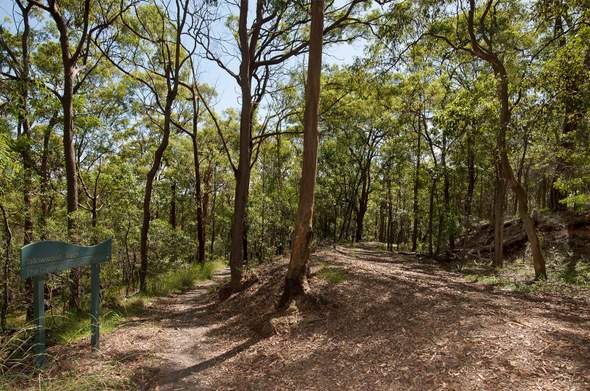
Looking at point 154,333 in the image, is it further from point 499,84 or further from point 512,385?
point 499,84

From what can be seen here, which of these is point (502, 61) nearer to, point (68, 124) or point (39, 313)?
point (68, 124)

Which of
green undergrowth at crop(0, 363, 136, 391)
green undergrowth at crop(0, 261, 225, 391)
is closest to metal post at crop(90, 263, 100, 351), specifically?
green undergrowth at crop(0, 261, 225, 391)

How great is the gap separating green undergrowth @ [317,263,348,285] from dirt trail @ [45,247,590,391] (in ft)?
0.64

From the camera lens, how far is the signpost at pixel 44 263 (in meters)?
4.23

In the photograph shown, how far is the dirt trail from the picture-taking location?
3.62m

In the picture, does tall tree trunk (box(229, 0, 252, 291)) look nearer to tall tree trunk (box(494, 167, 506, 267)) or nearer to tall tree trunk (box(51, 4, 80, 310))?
tall tree trunk (box(51, 4, 80, 310))

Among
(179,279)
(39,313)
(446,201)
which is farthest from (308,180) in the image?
(446,201)

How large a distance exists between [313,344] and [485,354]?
2.23m

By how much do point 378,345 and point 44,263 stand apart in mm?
4356

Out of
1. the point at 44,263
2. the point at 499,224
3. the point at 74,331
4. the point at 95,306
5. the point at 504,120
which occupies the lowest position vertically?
the point at 74,331

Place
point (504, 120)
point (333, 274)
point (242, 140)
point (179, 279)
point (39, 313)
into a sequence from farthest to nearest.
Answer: point (179, 279) → point (242, 140) → point (504, 120) → point (333, 274) → point (39, 313)

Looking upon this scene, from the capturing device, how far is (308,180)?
659 centimetres

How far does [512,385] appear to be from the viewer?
3.26 metres

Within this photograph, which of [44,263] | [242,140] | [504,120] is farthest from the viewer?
[242,140]
